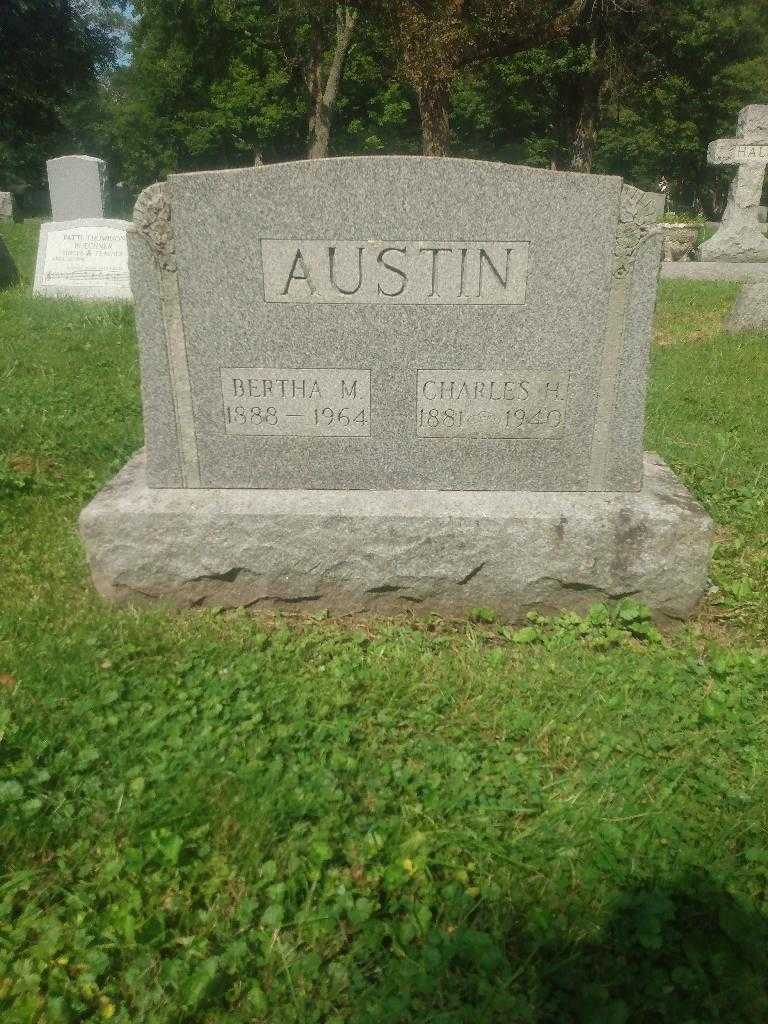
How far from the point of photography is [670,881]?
182cm

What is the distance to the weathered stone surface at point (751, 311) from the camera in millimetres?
7613

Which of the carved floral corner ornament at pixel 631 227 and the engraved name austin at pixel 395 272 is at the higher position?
the carved floral corner ornament at pixel 631 227

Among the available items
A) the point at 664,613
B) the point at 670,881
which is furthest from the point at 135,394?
the point at 670,881

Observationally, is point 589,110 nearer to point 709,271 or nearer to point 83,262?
point 709,271

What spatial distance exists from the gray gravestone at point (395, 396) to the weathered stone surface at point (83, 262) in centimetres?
649

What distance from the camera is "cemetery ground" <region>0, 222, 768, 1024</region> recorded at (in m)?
1.61

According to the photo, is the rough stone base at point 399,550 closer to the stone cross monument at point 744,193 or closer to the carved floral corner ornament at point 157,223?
the carved floral corner ornament at point 157,223

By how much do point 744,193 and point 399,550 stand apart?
480 inches

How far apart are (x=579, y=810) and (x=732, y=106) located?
127 ft

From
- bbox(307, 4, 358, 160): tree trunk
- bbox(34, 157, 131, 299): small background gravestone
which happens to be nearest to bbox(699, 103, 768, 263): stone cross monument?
bbox(34, 157, 131, 299): small background gravestone

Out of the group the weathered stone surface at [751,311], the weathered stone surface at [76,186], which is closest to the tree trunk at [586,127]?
the weathered stone surface at [76,186]

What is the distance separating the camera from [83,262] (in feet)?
29.4

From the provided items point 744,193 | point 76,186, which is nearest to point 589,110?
point 744,193

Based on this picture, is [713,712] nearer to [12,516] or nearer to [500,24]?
[12,516]
